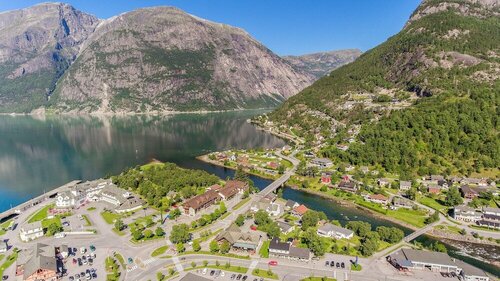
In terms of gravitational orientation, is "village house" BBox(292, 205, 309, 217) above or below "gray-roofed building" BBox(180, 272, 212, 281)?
above

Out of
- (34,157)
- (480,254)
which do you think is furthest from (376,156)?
(34,157)

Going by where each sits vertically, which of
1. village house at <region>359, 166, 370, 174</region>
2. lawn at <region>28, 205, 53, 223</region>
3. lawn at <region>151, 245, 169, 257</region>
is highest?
village house at <region>359, 166, 370, 174</region>

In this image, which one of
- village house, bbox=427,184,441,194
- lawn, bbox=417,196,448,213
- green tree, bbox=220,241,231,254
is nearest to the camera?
green tree, bbox=220,241,231,254

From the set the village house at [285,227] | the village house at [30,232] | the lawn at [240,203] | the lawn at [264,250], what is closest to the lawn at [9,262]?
the village house at [30,232]

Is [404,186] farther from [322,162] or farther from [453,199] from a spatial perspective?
[322,162]

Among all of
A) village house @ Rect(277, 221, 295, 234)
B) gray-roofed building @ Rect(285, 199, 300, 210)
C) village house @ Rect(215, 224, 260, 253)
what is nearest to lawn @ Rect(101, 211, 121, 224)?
village house @ Rect(215, 224, 260, 253)

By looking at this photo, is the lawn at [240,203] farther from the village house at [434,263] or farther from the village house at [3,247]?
the village house at [3,247]

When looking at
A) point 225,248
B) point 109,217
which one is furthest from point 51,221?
point 225,248

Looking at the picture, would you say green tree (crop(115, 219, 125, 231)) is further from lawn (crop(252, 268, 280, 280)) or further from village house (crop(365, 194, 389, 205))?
village house (crop(365, 194, 389, 205))
